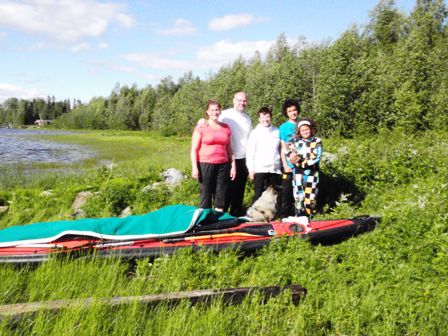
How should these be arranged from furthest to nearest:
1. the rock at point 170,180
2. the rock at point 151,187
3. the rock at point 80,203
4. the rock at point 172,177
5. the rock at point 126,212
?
the rock at point 172,177
the rock at point 170,180
the rock at point 151,187
the rock at point 80,203
the rock at point 126,212

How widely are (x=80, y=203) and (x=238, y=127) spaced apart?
15.4ft

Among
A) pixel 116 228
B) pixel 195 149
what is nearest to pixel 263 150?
pixel 195 149

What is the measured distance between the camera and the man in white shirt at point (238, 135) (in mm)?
6193

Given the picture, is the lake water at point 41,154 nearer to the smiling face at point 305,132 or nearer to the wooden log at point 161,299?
the smiling face at point 305,132

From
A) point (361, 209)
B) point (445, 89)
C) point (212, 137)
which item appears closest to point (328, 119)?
point (445, 89)

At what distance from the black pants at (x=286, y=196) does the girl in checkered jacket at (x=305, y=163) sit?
0.38 ft

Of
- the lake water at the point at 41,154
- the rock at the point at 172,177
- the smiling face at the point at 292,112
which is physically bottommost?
the lake water at the point at 41,154

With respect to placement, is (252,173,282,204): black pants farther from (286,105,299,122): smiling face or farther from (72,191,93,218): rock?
(72,191,93,218): rock

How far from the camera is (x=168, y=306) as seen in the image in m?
3.42

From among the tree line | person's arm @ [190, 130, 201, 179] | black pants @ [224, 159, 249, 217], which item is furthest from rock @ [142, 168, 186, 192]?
the tree line

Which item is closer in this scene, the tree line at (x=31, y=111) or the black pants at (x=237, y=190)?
the black pants at (x=237, y=190)

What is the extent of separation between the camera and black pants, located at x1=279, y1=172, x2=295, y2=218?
6316mm

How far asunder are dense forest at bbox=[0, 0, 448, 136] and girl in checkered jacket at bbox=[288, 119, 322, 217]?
59.7 ft

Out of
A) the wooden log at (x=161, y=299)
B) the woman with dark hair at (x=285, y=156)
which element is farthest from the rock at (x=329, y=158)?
the wooden log at (x=161, y=299)
